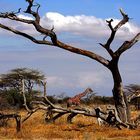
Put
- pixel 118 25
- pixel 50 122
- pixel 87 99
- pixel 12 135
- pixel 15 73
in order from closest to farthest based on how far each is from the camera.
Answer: pixel 12 135
pixel 118 25
pixel 50 122
pixel 87 99
pixel 15 73

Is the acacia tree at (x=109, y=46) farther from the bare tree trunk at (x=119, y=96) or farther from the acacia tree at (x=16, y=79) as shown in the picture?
the acacia tree at (x=16, y=79)

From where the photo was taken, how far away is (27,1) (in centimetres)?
2105

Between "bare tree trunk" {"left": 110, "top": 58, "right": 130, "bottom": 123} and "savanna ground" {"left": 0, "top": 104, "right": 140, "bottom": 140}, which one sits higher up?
"bare tree trunk" {"left": 110, "top": 58, "right": 130, "bottom": 123}

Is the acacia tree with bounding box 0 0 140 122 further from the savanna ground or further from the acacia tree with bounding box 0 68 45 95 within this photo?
the acacia tree with bounding box 0 68 45 95

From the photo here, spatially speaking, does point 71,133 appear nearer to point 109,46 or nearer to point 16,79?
point 109,46

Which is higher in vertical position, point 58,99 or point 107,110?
point 58,99

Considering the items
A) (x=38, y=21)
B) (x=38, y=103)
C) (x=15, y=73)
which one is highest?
(x=15, y=73)

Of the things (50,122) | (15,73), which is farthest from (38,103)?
(15,73)

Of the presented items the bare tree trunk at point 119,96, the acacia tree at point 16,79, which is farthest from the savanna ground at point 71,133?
the acacia tree at point 16,79

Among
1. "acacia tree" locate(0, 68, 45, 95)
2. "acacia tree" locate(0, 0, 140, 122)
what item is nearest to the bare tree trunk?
"acacia tree" locate(0, 0, 140, 122)

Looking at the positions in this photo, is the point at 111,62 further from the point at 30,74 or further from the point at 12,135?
the point at 30,74

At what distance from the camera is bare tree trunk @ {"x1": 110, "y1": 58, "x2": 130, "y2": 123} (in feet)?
70.1

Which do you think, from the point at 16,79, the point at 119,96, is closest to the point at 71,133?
the point at 119,96

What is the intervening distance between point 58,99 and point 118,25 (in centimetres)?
3802
